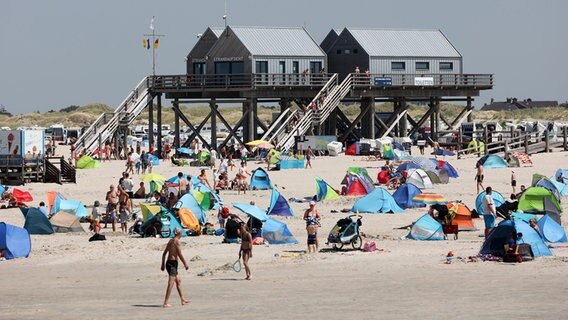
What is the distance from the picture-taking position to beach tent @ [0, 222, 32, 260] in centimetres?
2483

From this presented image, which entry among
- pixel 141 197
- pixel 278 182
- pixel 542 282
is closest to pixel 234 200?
pixel 141 197

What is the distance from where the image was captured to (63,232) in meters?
29.1

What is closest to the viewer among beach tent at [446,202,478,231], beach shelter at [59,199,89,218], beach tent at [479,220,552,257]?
beach tent at [479,220,552,257]

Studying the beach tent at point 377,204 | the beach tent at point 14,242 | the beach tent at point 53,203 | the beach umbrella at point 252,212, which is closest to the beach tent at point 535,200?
the beach tent at point 377,204

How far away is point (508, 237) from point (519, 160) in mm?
25719

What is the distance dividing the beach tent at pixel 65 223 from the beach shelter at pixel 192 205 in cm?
233

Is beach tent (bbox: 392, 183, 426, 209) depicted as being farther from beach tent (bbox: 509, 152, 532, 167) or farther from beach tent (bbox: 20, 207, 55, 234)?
beach tent (bbox: 509, 152, 532, 167)

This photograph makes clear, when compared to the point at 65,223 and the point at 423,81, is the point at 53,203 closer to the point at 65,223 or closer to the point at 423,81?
the point at 65,223

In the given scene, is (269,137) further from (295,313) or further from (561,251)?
(295,313)

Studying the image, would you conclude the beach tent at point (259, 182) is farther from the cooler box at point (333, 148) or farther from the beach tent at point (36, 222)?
the cooler box at point (333, 148)

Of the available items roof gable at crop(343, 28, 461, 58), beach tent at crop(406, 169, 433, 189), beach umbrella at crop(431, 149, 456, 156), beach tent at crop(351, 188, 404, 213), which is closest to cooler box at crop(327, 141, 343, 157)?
beach umbrella at crop(431, 149, 456, 156)

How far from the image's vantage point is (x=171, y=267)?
18.8 metres

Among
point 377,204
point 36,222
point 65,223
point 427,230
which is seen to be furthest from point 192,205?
point 427,230

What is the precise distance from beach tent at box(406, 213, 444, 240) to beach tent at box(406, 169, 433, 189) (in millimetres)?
11931
